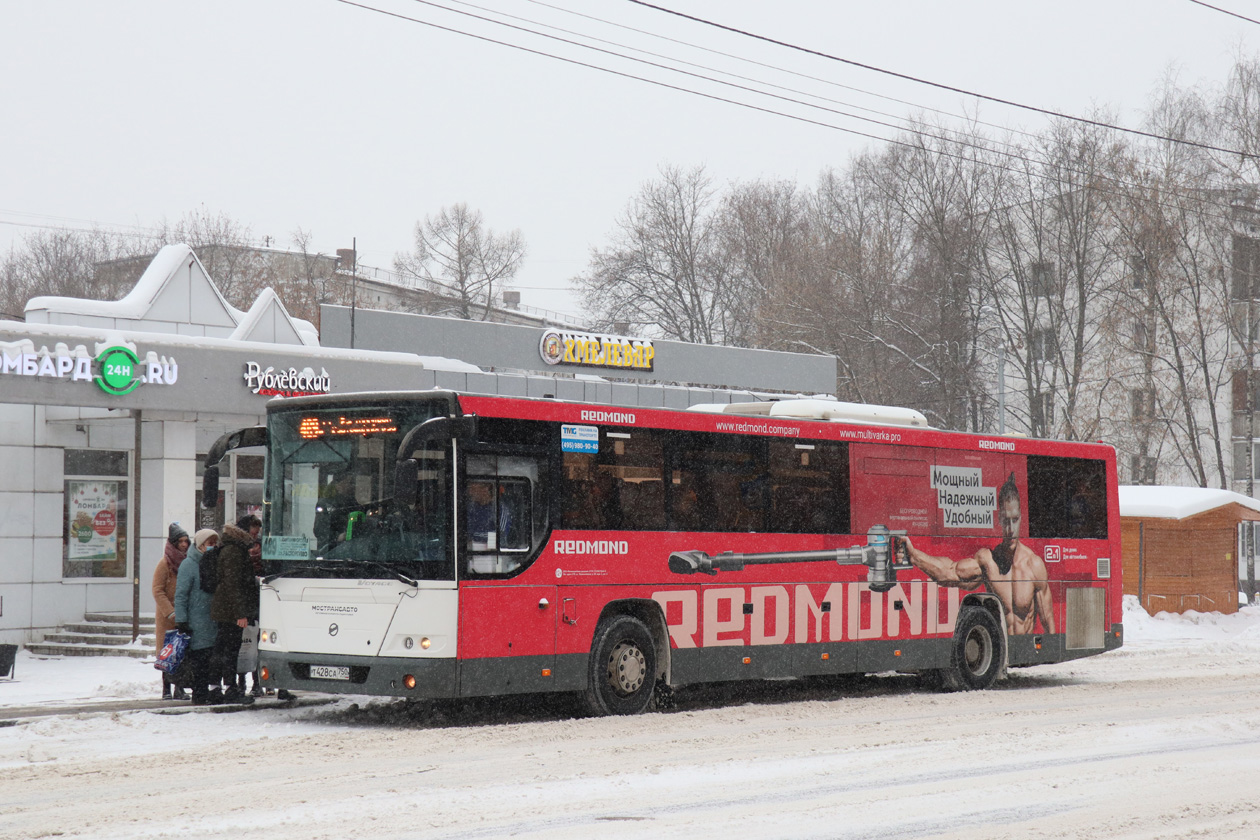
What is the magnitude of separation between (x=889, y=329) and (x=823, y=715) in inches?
1556

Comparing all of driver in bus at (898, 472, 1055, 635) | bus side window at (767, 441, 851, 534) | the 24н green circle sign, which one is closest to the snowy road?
bus side window at (767, 441, 851, 534)

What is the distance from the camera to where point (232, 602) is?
45.9 ft

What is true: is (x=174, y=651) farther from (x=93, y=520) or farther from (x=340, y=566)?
(x=93, y=520)

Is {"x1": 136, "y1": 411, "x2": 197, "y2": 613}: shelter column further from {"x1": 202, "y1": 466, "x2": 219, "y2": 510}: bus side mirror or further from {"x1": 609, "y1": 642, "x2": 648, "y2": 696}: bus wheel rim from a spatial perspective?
{"x1": 609, "y1": 642, "x2": 648, "y2": 696}: bus wheel rim

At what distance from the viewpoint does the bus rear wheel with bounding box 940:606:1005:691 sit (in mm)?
17047

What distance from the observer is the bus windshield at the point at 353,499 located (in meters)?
12.3

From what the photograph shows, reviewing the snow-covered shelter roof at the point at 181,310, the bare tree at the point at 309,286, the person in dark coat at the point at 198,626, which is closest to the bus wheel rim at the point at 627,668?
the person in dark coat at the point at 198,626

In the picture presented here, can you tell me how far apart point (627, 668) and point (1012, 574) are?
6322 mm

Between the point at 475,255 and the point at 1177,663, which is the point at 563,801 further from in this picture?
the point at 475,255

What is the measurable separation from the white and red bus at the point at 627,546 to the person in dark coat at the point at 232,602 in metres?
0.87

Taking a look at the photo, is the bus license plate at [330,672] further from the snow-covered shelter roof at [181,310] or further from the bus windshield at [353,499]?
the snow-covered shelter roof at [181,310]

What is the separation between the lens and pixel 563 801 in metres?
8.66

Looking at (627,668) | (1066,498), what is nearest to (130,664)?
(627,668)

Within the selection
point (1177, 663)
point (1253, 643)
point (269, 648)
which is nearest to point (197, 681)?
point (269, 648)
